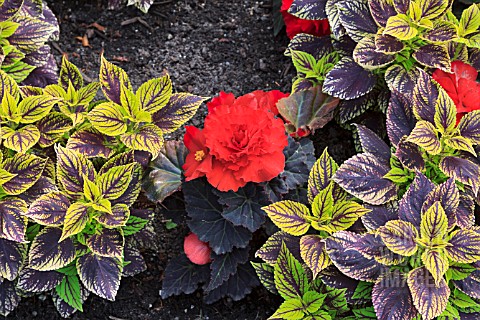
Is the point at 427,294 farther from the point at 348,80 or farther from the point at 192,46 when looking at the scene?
the point at 192,46

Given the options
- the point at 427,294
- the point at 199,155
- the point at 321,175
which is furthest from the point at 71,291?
the point at 427,294

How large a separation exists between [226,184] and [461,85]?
79cm

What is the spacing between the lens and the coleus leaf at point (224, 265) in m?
2.09

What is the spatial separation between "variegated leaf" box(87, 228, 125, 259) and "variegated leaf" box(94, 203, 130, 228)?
0.17 feet

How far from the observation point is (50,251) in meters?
1.87

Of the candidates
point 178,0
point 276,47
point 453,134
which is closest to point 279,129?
point 453,134

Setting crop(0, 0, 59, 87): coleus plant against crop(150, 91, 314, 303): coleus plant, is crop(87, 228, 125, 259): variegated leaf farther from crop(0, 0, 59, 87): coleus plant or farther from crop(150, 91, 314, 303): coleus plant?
crop(0, 0, 59, 87): coleus plant

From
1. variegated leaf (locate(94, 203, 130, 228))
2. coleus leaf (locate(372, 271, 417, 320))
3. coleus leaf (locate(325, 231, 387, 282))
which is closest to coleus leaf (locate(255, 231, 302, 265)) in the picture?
coleus leaf (locate(325, 231, 387, 282))

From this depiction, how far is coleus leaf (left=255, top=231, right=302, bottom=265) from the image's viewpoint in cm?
192

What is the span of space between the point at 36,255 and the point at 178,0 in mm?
1430

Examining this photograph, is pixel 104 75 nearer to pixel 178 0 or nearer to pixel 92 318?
pixel 92 318

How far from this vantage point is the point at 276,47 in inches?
110

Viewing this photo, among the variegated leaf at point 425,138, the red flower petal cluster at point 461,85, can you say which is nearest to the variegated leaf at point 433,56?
the red flower petal cluster at point 461,85


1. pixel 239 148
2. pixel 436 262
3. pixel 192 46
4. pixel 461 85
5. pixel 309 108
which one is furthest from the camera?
pixel 192 46
